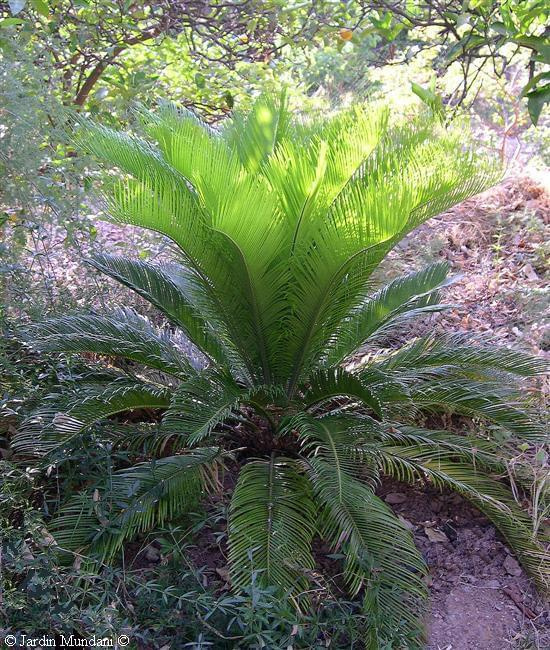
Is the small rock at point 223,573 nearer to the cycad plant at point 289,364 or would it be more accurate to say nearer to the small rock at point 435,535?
the cycad plant at point 289,364

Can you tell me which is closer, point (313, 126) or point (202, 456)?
point (202, 456)

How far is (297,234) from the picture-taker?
3000 millimetres

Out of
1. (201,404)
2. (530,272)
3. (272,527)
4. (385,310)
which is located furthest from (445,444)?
(530,272)

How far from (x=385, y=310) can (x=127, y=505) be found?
1566mm

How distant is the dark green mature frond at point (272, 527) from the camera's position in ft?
8.38

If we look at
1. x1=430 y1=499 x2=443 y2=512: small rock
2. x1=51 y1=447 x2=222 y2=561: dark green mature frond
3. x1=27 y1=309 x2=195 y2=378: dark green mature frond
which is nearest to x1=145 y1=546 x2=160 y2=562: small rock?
x1=51 y1=447 x2=222 y2=561: dark green mature frond

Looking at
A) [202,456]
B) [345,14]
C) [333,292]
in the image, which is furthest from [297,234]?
[345,14]

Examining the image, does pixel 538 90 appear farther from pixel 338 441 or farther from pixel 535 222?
pixel 535 222

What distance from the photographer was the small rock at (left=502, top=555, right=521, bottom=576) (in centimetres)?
308

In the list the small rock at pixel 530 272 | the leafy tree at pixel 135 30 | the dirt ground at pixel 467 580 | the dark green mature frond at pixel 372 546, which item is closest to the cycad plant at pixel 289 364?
the dark green mature frond at pixel 372 546

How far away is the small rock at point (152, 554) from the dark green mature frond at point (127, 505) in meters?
0.09

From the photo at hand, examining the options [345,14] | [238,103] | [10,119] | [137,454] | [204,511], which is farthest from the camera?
[238,103]

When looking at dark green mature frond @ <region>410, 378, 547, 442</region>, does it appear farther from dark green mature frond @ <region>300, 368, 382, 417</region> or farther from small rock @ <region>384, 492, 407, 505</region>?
small rock @ <region>384, 492, 407, 505</region>

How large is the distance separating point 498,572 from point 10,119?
10.2 feet
